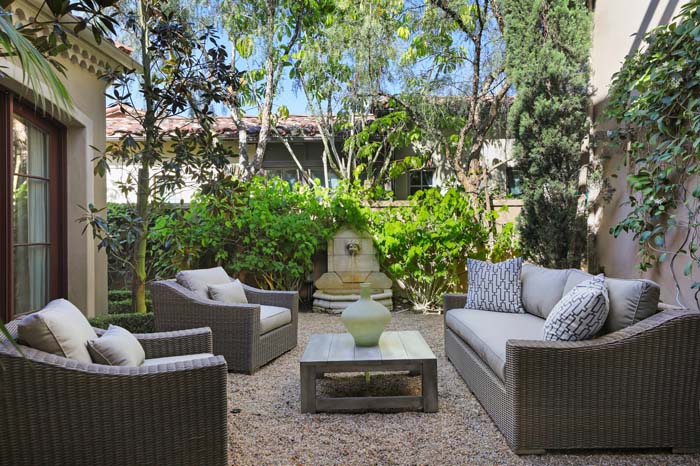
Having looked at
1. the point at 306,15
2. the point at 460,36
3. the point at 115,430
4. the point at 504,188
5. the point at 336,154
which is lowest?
the point at 115,430

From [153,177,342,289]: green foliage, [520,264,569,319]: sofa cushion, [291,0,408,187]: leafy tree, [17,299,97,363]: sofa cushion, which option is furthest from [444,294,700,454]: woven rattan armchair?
[291,0,408,187]: leafy tree

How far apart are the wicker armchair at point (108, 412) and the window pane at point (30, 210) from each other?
7.52ft

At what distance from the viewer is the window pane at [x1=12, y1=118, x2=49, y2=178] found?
4.37 m

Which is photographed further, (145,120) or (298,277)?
(298,277)

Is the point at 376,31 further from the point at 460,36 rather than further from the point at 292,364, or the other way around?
the point at 292,364

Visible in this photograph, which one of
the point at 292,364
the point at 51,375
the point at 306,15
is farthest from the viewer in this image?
the point at 306,15

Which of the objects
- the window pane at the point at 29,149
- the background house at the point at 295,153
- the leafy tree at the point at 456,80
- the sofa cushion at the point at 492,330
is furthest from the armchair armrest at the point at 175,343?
the background house at the point at 295,153

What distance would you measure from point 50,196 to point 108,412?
343 cm

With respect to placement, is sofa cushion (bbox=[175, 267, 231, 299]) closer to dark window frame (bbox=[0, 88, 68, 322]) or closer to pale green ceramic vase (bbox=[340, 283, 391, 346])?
dark window frame (bbox=[0, 88, 68, 322])

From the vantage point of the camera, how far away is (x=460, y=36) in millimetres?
8352

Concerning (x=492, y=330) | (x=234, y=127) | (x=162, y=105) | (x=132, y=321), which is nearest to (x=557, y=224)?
(x=492, y=330)

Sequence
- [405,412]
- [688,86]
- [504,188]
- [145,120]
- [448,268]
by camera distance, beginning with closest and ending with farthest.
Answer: [405,412] → [688,86] → [145,120] → [448,268] → [504,188]

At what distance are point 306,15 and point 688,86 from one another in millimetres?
6262

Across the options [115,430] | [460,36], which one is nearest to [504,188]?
[460,36]
